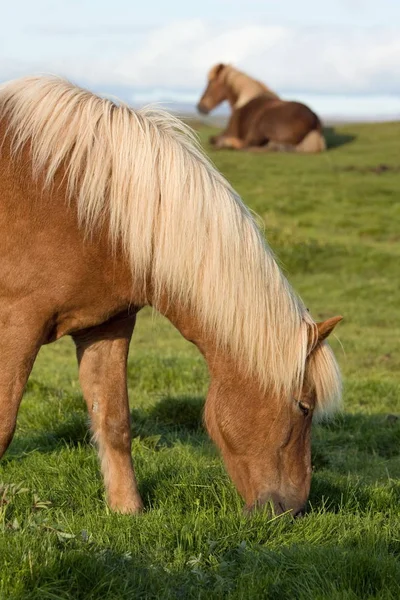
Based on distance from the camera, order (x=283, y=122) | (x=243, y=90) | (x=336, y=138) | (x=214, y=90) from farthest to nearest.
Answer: (x=214, y=90) → (x=336, y=138) → (x=243, y=90) → (x=283, y=122)

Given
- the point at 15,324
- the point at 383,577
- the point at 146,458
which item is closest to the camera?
the point at 383,577

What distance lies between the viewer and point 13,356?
3928 millimetres

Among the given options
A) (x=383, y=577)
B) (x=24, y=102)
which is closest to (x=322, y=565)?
(x=383, y=577)

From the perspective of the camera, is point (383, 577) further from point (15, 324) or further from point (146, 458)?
point (146, 458)

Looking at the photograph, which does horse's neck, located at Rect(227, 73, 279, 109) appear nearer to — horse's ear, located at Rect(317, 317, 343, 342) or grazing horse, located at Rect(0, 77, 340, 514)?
grazing horse, located at Rect(0, 77, 340, 514)

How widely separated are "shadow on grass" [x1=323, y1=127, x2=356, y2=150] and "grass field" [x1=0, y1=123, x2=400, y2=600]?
15.9 meters

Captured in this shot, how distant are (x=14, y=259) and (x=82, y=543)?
4.17 feet

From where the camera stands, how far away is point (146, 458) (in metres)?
5.27

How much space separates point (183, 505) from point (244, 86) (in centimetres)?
2413

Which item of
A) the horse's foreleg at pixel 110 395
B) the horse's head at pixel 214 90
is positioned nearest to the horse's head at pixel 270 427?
the horse's foreleg at pixel 110 395

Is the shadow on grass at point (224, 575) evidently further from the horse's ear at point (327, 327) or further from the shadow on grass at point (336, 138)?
the shadow on grass at point (336, 138)

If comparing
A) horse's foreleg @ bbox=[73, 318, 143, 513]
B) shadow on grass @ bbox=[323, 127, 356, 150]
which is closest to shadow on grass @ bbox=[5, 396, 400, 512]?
horse's foreleg @ bbox=[73, 318, 143, 513]

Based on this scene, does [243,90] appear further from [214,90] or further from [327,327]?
[327,327]

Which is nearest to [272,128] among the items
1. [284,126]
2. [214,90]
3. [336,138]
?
[284,126]
